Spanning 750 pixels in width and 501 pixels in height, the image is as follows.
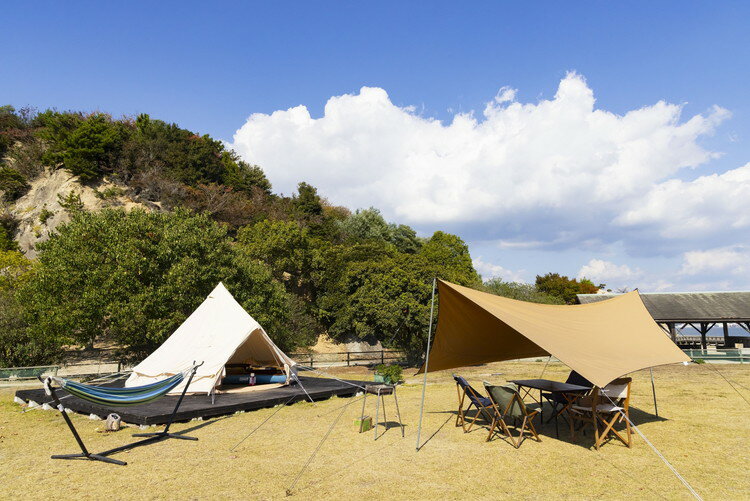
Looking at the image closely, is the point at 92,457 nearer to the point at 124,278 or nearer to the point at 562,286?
the point at 124,278

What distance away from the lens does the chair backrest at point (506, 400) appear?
21.6 feet

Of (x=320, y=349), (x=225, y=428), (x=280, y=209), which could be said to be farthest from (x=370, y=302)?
(x=280, y=209)

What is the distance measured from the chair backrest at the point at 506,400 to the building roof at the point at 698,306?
752 inches

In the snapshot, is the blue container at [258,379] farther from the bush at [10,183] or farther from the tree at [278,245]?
the bush at [10,183]

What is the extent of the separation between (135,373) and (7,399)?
13.9 feet

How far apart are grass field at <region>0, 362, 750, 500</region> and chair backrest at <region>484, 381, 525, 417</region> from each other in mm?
498

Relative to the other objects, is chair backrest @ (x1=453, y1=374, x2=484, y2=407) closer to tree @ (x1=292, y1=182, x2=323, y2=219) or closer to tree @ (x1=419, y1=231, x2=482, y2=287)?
tree @ (x1=419, y1=231, x2=482, y2=287)

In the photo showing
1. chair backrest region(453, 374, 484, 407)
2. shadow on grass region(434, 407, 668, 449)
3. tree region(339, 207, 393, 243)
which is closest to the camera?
shadow on grass region(434, 407, 668, 449)

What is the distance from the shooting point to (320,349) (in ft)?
99.5

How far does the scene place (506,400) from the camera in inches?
263

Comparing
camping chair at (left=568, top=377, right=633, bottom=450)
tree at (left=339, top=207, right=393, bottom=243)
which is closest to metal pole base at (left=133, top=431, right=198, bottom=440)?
camping chair at (left=568, top=377, right=633, bottom=450)

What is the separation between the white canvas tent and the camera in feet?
33.0

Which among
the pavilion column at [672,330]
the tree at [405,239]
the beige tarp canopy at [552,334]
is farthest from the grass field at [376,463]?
the tree at [405,239]

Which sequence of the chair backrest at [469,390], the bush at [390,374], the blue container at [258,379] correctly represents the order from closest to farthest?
the chair backrest at [469,390], the blue container at [258,379], the bush at [390,374]
